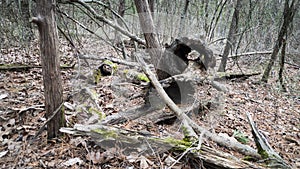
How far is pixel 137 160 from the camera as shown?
1985 millimetres

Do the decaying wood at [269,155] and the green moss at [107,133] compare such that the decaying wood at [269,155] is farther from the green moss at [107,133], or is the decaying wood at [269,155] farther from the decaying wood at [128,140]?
the green moss at [107,133]

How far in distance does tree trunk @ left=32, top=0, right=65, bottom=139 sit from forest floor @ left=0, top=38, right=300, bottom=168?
0.33 meters

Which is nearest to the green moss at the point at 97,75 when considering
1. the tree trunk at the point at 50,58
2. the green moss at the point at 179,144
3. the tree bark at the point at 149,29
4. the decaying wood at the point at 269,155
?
the tree bark at the point at 149,29

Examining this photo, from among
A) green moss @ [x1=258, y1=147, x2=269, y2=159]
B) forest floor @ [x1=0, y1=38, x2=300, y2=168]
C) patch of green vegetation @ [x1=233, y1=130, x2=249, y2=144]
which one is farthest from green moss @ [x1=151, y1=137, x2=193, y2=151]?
patch of green vegetation @ [x1=233, y1=130, x2=249, y2=144]

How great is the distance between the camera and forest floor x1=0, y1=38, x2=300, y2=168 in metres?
2.01

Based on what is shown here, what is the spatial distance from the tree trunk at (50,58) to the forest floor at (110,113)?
328 millimetres

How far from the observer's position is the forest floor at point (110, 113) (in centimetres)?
201

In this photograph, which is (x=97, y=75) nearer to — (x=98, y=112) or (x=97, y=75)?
(x=97, y=75)

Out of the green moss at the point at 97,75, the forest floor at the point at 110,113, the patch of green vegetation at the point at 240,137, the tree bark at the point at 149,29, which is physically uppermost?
the tree bark at the point at 149,29

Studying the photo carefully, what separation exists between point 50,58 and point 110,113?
1.37m

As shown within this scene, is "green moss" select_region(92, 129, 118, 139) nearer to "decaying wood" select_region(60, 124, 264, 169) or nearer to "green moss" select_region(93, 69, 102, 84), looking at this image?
"decaying wood" select_region(60, 124, 264, 169)

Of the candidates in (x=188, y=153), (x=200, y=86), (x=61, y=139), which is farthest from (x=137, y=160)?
(x=200, y=86)

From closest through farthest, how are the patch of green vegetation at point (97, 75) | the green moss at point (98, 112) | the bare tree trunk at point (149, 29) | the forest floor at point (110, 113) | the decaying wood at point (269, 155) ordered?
the decaying wood at point (269, 155)
the forest floor at point (110, 113)
the green moss at point (98, 112)
the bare tree trunk at point (149, 29)
the patch of green vegetation at point (97, 75)

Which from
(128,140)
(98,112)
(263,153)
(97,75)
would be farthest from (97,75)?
(263,153)
